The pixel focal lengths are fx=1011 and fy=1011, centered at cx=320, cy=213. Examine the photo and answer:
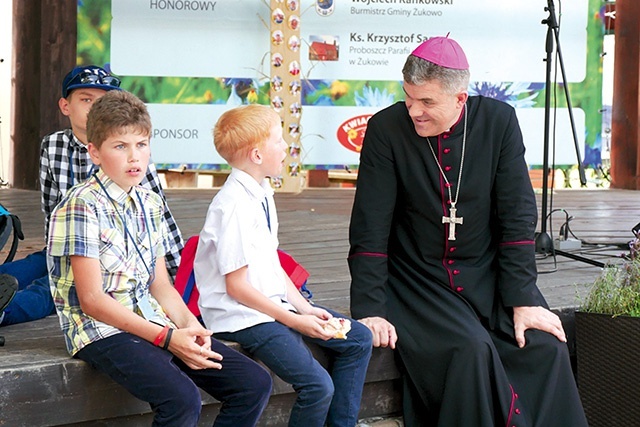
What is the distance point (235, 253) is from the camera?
263 centimetres

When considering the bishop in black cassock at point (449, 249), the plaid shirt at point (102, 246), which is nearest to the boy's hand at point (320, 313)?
the bishop in black cassock at point (449, 249)

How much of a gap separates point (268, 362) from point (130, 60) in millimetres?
5355

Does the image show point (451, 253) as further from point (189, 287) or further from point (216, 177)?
point (216, 177)

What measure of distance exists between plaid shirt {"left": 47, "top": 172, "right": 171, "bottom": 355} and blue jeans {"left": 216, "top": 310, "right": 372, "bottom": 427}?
0.88 feet

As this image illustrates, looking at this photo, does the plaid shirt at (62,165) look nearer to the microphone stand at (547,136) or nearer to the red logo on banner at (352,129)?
the microphone stand at (547,136)

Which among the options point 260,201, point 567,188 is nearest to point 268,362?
point 260,201

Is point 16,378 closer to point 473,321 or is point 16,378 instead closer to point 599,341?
point 473,321

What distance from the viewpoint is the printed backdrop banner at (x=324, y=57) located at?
301 inches

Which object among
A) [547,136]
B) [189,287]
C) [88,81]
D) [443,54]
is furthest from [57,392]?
[547,136]

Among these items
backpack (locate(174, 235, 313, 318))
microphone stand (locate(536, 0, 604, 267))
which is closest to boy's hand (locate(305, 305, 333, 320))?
backpack (locate(174, 235, 313, 318))

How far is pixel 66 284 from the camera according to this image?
97.9 inches

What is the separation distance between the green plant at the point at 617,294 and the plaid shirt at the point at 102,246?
148cm

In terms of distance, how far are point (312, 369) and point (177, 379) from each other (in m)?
0.41

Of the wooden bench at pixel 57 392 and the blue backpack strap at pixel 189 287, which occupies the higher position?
the blue backpack strap at pixel 189 287
